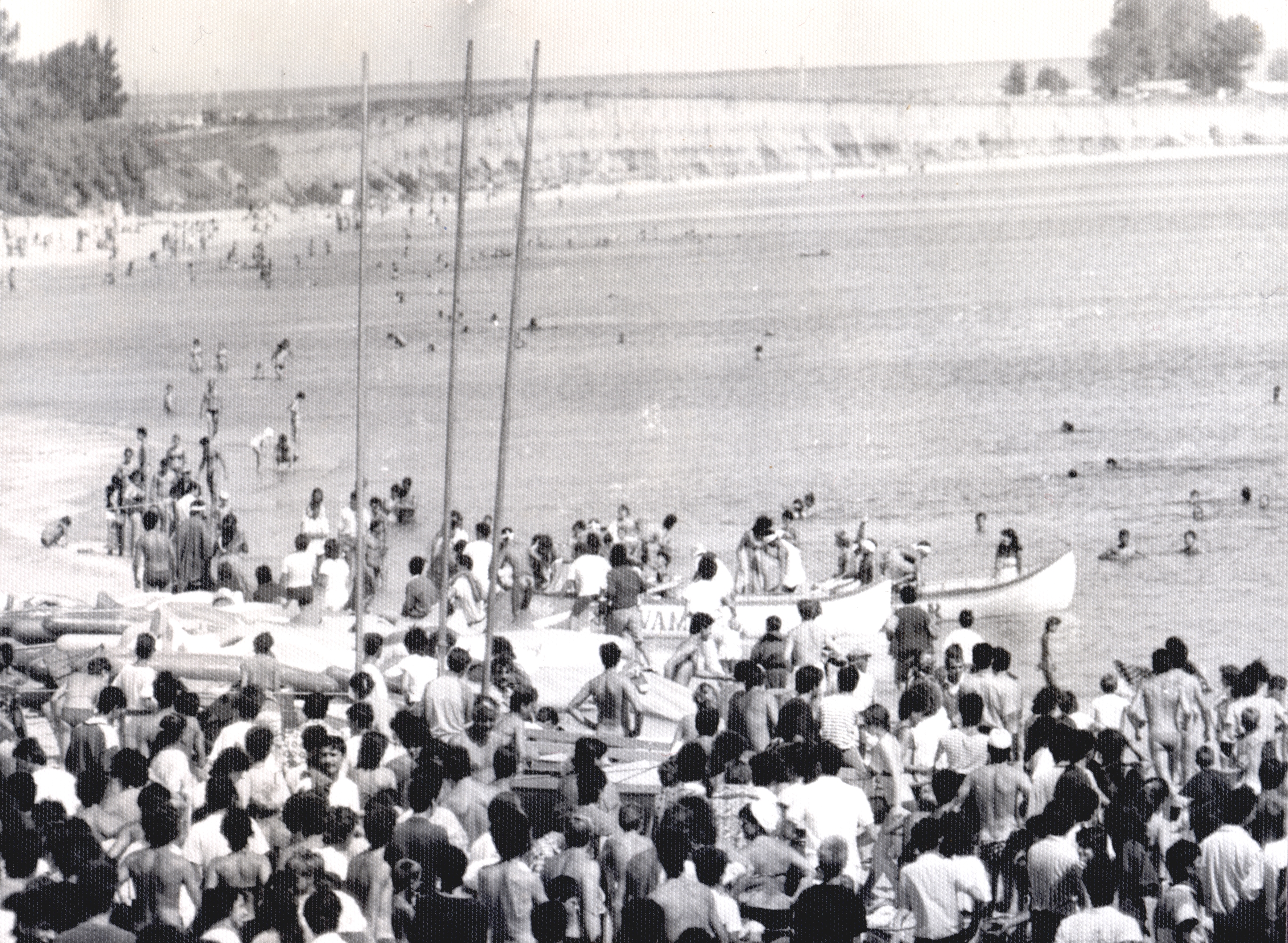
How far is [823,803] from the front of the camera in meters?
9.47

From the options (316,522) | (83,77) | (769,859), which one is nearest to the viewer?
(769,859)

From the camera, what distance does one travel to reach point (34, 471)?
37469mm

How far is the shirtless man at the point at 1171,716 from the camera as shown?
38.9 ft

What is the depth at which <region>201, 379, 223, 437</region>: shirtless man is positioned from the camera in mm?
42250

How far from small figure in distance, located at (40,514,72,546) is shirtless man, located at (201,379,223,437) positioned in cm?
1295

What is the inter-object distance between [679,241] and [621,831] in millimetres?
113138

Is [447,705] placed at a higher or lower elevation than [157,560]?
Answer: higher

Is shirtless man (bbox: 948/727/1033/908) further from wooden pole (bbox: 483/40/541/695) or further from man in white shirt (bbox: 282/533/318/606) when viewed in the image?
man in white shirt (bbox: 282/533/318/606)

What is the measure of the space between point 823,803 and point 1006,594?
1709 centimetres

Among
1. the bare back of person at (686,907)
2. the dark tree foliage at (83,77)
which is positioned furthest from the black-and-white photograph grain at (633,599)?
the dark tree foliage at (83,77)

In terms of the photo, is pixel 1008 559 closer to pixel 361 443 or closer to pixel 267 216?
pixel 361 443

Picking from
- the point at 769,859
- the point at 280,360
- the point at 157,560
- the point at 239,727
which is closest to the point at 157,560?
the point at 157,560

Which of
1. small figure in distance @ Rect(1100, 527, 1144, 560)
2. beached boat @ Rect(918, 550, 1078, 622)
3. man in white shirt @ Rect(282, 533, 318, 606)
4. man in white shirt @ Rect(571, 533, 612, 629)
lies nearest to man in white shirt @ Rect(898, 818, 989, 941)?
man in white shirt @ Rect(571, 533, 612, 629)

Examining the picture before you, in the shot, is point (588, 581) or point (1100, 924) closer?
point (1100, 924)
